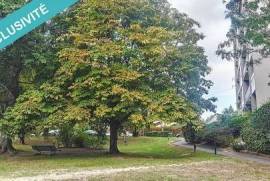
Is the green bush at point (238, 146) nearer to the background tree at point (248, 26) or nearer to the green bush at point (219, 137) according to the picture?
Answer: the green bush at point (219, 137)

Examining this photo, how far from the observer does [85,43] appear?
28.3m

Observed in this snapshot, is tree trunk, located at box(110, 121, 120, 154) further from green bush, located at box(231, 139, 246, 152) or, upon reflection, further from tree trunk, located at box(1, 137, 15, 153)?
green bush, located at box(231, 139, 246, 152)

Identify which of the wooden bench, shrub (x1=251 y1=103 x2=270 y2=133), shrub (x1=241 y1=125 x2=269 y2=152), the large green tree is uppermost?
the large green tree

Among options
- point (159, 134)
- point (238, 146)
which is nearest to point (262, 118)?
point (238, 146)

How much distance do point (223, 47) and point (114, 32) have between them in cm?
673

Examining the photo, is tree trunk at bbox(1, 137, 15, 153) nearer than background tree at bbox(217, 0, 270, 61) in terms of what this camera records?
No

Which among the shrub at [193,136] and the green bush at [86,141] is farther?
the shrub at [193,136]

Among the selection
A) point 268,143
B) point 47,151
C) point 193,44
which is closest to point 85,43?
point 47,151

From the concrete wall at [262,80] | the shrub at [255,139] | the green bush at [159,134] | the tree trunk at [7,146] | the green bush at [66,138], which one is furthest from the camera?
the green bush at [159,134]

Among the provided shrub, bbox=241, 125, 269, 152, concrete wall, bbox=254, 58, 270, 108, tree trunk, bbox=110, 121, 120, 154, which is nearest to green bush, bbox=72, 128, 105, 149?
tree trunk, bbox=110, 121, 120, 154

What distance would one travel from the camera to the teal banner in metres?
3.14

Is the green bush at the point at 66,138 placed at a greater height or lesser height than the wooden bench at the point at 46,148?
greater

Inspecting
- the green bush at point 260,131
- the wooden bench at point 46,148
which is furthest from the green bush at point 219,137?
the wooden bench at point 46,148

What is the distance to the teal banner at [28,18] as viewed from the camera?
314cm
